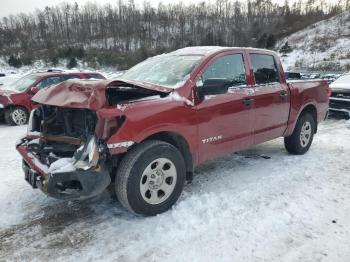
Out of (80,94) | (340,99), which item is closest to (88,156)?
(80,94)

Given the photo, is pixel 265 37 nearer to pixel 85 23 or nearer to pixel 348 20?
pixel 348 20

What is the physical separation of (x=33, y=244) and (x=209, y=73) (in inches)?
107

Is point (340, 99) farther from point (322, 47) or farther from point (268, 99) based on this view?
point (322, 47)

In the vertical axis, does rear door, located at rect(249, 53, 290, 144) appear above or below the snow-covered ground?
above

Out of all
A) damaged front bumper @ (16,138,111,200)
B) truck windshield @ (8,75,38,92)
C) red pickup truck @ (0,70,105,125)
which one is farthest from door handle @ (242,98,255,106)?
truck windshield @ (8,75,38,92)

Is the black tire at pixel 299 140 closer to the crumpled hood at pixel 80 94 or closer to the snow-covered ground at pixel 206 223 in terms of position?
A: the snow-covered ground at pixel 206 223

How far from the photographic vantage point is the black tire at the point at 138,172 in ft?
11.6

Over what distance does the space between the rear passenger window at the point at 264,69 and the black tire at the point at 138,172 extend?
2030mm

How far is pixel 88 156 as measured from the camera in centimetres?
336

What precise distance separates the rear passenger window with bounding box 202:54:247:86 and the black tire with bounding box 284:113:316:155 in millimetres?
1765

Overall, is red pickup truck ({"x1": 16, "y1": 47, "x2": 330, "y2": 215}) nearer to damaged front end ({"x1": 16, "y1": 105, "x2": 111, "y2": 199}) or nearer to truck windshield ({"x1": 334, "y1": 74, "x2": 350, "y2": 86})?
damaged front end ({"x1": 16, "y1": 105, "x2": 111, "y2": 199})

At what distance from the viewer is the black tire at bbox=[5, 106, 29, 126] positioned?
991 centimetres

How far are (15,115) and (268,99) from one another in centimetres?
758

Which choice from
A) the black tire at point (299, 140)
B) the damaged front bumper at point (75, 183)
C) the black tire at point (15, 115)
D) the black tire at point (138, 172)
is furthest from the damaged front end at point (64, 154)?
the black tire at point (15, 115)
